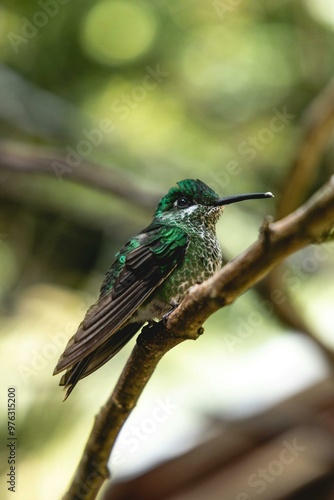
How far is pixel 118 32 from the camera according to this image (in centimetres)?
606

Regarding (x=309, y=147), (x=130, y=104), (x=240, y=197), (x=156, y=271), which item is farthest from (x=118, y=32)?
(x=240, y=197)

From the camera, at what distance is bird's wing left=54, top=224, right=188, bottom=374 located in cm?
158

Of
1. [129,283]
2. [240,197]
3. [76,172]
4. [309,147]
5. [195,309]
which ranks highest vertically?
[309,147]

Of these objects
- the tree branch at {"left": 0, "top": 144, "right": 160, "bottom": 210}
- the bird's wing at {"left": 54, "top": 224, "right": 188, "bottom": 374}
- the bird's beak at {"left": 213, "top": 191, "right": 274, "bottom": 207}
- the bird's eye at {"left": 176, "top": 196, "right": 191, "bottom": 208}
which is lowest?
the tree branch at {"left": 0, "top": 144, "right": 160, "bottom": 210}

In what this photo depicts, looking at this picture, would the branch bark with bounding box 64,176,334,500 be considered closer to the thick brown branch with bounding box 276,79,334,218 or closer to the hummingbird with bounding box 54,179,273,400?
the hummingbird with bounding box 54,179,273,400

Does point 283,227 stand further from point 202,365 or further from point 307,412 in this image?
point 202,365

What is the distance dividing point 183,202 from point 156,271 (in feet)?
1.41

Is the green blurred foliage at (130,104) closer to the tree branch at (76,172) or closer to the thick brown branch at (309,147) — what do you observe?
the tree branch at (76,172)

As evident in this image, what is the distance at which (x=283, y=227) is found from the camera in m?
1.17

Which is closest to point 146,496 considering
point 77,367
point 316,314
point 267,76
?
point 316,314

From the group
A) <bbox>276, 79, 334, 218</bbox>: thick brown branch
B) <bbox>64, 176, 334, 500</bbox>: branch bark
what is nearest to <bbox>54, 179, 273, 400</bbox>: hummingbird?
<bbox>64, 176, 334, 500</bbox>: branch bark

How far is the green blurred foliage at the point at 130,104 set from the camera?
19.3ft

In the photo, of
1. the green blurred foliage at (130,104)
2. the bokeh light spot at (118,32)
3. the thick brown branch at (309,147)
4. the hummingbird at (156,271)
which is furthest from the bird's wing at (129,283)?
the bokeh light spot at (118,32)

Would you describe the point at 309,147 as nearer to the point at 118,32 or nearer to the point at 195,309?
the point at 195,309
